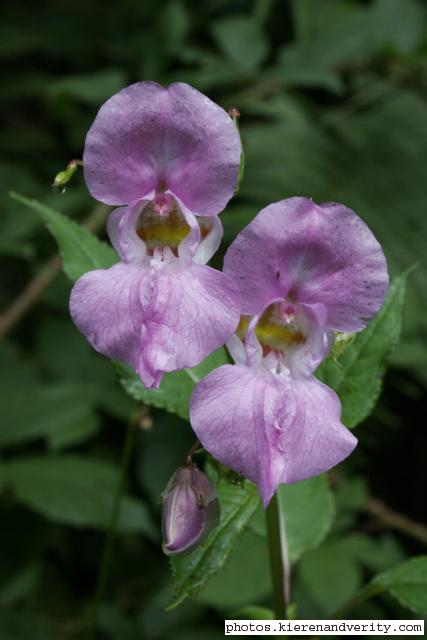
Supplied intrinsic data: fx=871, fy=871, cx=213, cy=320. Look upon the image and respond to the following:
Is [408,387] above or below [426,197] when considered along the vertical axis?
below

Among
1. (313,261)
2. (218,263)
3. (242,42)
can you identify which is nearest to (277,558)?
(313,261)

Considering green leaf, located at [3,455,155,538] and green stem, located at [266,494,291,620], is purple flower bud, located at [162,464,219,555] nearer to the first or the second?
green stem, located at [266,494,291,620]

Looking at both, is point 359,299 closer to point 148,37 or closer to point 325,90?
point 148,37

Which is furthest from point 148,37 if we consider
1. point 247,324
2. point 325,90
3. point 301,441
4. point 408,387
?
point 301,441

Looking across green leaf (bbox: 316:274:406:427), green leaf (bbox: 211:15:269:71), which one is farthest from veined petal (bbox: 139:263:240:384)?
green leaf (bbox: 211:15:269:71)

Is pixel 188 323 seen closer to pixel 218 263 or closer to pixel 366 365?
pixel 366 365

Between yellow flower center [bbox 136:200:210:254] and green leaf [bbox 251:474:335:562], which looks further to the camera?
green leaf [bbox 251:474:335:562]
